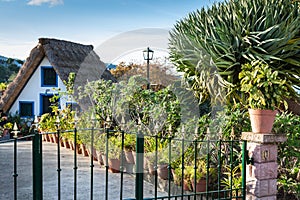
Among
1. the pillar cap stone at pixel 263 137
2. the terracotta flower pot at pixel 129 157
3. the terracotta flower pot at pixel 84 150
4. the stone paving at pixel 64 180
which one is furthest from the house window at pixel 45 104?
the pillar cap stone at pixel 263 137

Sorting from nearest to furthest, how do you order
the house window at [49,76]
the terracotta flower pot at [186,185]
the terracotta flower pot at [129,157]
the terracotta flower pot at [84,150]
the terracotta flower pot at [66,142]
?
the terracotta flower pot at [186,185]
the terracotta flower pot at [129,157]
the terracotta flower pot at [84,150]
the terracotta flower pot at [66,142]
the house window at [49,76]

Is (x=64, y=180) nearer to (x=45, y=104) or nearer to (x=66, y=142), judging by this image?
(x=66, y=142)

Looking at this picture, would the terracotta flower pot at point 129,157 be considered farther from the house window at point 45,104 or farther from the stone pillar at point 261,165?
the house window at point 45,104

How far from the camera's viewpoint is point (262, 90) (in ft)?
10.7

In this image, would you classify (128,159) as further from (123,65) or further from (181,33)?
(123,65)

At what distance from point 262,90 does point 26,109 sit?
9.66 metres

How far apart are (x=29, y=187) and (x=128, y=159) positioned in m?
1.29

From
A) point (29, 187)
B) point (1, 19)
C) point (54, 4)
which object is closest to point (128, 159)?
point (29, 187)

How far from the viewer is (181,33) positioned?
158 inches

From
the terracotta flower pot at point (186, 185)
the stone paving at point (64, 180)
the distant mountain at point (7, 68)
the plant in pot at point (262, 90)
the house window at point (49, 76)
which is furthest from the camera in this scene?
the distant mountain at point (7, 68)

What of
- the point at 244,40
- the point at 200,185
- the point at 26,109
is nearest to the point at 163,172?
the point at 200,185

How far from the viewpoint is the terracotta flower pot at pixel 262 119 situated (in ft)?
10.8

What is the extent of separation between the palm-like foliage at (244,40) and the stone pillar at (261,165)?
61 cm

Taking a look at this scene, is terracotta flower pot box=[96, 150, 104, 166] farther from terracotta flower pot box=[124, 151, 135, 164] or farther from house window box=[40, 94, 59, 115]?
house window box=[40, 94, 59, 115]
